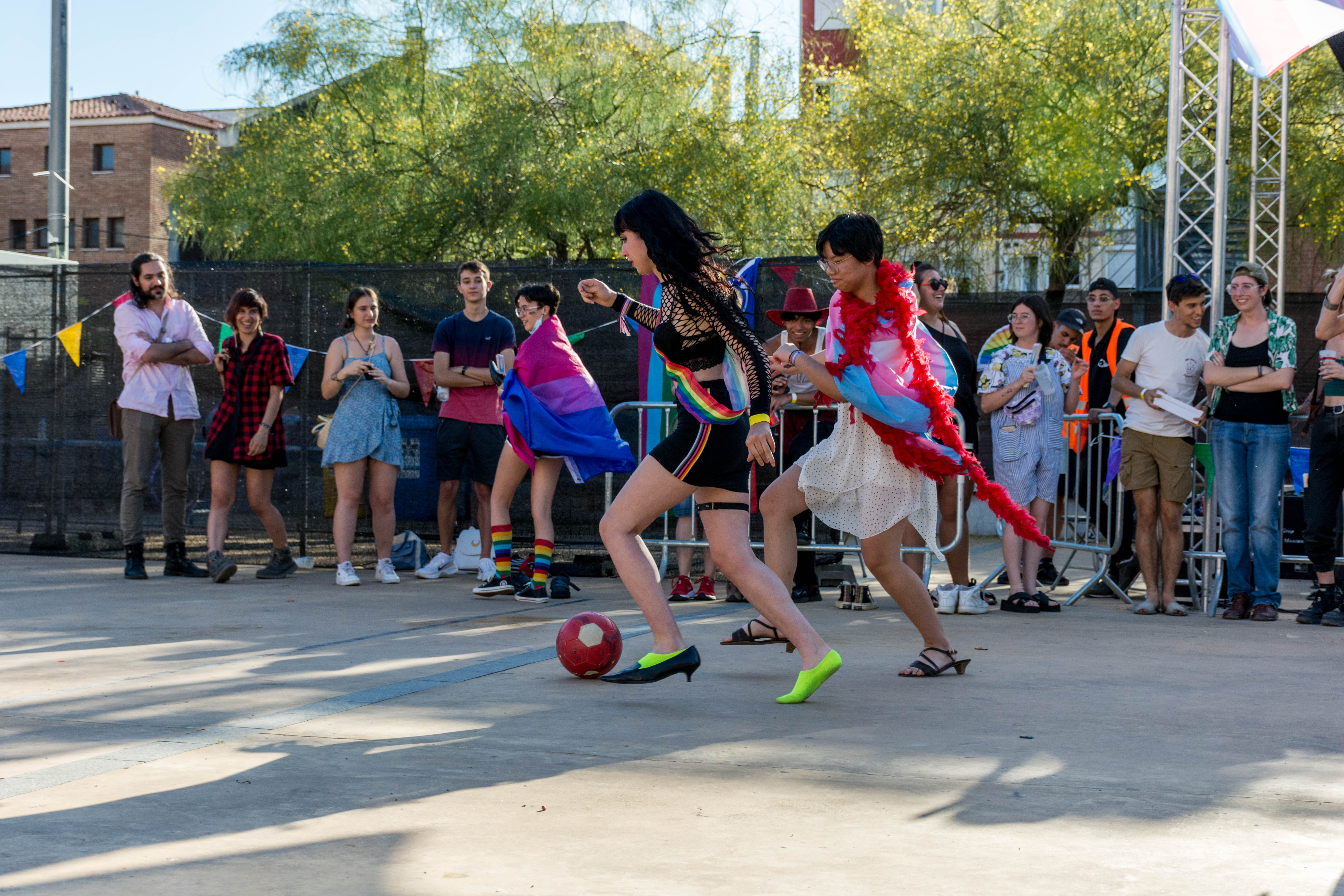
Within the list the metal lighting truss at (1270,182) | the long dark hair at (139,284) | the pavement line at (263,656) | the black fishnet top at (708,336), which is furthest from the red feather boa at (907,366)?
the metal lighting truss at (1270,182)

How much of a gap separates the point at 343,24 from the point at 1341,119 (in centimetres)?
1792

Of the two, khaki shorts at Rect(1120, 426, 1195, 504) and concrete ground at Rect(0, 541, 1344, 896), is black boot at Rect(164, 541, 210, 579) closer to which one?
concrete ground at Rect(0, 541, 1344, 896)

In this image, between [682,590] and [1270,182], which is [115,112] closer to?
[1270,182]

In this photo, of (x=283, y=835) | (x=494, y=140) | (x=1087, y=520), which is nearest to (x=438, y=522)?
(x=1087, y=520)

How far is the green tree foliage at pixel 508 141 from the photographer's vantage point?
23828 mm

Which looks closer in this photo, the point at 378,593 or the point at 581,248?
the point at 378,593

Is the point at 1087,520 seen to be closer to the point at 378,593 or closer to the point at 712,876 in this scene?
the point at 378,593

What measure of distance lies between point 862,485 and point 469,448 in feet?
15.1

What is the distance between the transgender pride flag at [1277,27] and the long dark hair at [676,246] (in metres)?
6.83

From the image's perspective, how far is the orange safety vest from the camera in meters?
9.79

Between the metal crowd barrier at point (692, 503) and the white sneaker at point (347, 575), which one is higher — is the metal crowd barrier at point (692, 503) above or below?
above

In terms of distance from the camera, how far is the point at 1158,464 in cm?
865

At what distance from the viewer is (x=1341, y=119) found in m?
21.6

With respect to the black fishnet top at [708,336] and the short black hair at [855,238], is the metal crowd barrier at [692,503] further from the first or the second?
the black fishnet top at [708,336]
